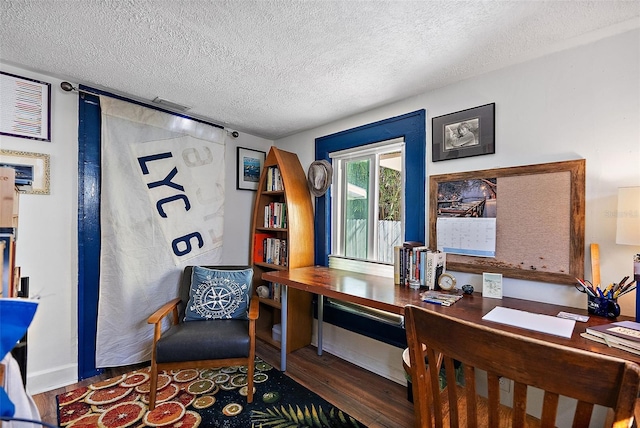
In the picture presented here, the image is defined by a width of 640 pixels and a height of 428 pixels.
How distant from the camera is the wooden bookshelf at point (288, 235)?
2.59 m

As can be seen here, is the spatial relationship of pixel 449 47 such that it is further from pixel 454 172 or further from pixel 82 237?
pixel 82 237

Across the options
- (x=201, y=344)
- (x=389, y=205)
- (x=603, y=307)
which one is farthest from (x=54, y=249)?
(x=603, y=307)

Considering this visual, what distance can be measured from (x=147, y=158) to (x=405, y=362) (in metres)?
2.33

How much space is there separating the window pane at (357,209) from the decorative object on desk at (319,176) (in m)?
0.20

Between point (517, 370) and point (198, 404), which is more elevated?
point (517, 370)

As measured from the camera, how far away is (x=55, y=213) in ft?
6.33

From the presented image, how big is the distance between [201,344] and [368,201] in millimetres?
1674

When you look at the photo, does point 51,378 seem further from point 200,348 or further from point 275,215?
point 275,215

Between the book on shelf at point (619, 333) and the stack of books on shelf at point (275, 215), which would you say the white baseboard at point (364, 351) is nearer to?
the stack of books on shelf at point (275, 215)

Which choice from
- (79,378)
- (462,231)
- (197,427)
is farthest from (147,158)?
(462,231)

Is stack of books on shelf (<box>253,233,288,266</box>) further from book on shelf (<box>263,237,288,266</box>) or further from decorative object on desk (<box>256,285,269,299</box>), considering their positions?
decorative object on desk (<box>256,285,269,299</box>)

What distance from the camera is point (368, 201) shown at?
252 cm

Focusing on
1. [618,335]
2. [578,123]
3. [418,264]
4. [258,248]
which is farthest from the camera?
[258,248]

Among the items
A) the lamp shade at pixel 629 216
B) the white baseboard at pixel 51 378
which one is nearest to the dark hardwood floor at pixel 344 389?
the white baseboard at pixel 51 378
